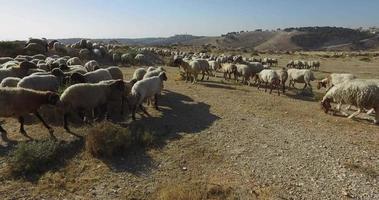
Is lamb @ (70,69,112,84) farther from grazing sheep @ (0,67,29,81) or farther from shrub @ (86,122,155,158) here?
shrub @ (86,122,155,158)

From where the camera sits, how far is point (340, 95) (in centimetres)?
1620

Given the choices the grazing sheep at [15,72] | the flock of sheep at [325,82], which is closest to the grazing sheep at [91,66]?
the grazing sheep at [15,72]

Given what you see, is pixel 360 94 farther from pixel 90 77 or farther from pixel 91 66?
pixel 91 66

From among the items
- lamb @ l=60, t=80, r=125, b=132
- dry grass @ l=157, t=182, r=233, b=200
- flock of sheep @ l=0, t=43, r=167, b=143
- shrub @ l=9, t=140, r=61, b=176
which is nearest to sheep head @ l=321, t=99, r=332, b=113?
flock of sheep @ l=0, t=43, r=167, b=143

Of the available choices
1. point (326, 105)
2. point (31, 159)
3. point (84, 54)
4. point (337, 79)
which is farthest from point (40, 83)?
point (84, 54)

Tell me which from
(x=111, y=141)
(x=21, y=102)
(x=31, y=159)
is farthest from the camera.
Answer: (x=21, y=102)

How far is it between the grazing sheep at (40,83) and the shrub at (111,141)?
545 cm

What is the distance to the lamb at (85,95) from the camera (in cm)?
1361

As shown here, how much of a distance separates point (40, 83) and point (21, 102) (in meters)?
3.89

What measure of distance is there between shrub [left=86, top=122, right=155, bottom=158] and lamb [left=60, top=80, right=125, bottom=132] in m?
2.06

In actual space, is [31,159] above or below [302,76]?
below

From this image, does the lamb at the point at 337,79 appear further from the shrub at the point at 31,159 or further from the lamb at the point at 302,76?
the shrub at the point at 31,159

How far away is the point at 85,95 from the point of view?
45.5 ft

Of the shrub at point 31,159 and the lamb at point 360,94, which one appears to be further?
the lamb at point 360,94
